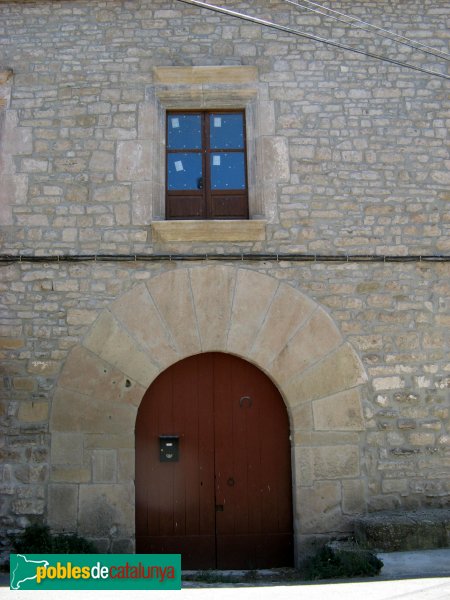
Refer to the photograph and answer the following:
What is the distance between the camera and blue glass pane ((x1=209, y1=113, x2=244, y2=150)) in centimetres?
584

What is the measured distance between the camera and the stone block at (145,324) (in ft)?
17.5

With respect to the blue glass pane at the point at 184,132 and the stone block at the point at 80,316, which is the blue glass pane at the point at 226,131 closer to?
the blue glass pane at the point at 184,132

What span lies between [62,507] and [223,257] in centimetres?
251

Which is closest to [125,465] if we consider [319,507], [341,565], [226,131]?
[319,507]

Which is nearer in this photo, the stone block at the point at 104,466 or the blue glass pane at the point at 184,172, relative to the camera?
the stone block at the point at 104,466

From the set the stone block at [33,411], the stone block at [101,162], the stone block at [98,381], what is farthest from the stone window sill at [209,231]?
the stone block at [33,411]

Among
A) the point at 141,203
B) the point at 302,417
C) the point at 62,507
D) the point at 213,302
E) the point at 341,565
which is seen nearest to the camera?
the point at 341,565

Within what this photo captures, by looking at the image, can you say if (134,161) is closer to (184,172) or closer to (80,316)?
(184,172)

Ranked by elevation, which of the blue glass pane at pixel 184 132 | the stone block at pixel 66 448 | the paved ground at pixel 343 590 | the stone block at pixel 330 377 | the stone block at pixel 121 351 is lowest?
the paved ground at pixel 343 590

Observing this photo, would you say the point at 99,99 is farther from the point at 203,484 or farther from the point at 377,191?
the point at 203,484

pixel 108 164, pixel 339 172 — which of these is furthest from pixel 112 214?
pixel 339 172

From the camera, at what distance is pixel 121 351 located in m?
5.32

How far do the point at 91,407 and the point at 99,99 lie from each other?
2845 mm

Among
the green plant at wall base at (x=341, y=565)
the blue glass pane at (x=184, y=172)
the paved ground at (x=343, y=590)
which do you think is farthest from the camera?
the blue glass pane at (x=184, y=172)
